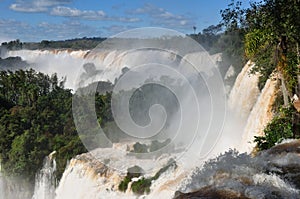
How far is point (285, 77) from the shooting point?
27.2 feet

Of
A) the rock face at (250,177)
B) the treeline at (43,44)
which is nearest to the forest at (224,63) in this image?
the rock face at (250,177)

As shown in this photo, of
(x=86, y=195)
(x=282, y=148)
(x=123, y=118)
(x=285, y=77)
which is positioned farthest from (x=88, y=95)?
(x=282, y=148)

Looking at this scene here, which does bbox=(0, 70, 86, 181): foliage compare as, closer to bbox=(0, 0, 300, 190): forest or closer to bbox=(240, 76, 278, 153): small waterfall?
bbox=(0, 0, 300, 190): forest

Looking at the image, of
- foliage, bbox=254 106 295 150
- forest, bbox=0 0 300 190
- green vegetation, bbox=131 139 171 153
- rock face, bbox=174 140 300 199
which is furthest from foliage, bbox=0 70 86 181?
rock face, bbox=174 140 300 199

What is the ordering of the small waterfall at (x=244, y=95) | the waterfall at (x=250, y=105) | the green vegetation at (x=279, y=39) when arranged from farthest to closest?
the small waterfall at (x=244, y=95), the waterfall at (x=250, y=105), the green vegetation at (x=279, y=39)

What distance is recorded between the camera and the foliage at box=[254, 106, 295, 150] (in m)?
8.15

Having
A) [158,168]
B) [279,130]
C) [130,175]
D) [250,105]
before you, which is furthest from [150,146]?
[279,130]

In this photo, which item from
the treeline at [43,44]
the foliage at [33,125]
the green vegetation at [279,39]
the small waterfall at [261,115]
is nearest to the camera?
the green vegetation at [279,39]

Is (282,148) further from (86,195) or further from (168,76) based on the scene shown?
(86,195)

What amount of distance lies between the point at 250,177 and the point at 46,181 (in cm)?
1376

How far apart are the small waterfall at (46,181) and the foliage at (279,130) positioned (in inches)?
387

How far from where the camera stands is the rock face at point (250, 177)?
4500 millimetres

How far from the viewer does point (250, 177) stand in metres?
5.09

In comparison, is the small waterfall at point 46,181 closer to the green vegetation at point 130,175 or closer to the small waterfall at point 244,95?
the green vegetation at point 130,175
